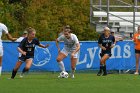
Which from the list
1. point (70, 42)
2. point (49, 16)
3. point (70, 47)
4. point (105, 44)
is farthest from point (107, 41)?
point (49, 16)

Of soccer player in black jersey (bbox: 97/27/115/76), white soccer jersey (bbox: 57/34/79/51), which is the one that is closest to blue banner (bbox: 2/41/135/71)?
soccer player in black jersey (bbox: 97/27/115/76)

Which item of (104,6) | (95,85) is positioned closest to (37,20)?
(104,6)

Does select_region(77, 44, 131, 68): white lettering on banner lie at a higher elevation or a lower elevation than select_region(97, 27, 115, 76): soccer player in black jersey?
lower

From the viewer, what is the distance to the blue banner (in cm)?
2239

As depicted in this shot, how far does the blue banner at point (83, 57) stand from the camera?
73.5 feet

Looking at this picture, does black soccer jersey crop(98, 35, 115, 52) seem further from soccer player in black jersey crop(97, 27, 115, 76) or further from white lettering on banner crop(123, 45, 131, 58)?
white lettering on banner crop(123, 45, 131, 58)

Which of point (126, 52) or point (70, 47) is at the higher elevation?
point (70, 47)

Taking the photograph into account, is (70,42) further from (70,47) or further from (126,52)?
(126,52)

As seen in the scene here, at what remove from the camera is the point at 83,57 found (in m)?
23.0

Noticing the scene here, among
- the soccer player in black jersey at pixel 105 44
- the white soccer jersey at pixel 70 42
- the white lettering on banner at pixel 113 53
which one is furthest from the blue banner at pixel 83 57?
the white soccer jersey at pixel 70 42

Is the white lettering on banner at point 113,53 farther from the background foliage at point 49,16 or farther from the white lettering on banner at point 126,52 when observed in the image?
the background foliage at point 49,16

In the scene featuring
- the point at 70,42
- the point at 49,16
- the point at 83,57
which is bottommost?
the point at 83,57

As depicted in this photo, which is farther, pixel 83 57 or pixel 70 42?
pixel 83 57

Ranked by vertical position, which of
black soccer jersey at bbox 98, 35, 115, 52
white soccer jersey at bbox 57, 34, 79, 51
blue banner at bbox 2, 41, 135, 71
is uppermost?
white soccer jersey at bbox 57, 34, 79, 51
